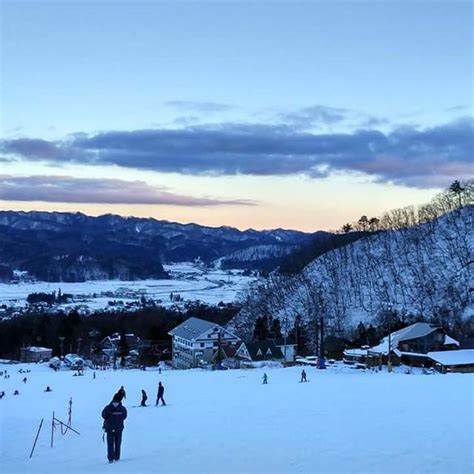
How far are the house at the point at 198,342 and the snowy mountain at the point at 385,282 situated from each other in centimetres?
1173

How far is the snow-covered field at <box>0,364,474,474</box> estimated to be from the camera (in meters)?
9.44

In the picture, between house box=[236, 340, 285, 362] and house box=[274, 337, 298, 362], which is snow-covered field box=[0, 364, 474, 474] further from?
house box=[274, 337, 298, 362]

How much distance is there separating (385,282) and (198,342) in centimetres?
2859

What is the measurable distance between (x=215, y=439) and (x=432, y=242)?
245 feet

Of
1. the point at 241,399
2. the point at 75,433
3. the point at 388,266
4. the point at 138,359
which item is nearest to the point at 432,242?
the point at 388,266

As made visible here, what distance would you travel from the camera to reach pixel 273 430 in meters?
12.7

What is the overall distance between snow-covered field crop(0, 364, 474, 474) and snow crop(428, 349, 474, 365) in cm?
1599

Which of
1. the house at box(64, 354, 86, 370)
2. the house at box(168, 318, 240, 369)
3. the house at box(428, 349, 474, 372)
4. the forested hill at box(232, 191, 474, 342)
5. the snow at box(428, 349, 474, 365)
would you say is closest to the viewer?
the house at box(428, 349, 474, 372)

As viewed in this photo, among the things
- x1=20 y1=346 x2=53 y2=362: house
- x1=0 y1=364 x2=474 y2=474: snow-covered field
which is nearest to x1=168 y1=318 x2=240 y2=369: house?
Result: x1=20 y1=346 x2=53 y2=362: house

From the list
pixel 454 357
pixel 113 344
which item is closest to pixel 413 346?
pixel 454 357

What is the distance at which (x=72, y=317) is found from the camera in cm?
7662

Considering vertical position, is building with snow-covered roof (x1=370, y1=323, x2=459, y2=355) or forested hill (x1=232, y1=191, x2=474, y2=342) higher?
forested hill (x1=232, y1=191, x2=474, y2=342)

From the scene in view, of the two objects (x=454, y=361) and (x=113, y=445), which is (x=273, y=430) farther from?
(x=454, y=361)

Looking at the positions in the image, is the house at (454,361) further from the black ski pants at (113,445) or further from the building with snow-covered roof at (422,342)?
the black ski pants at (113,445)
